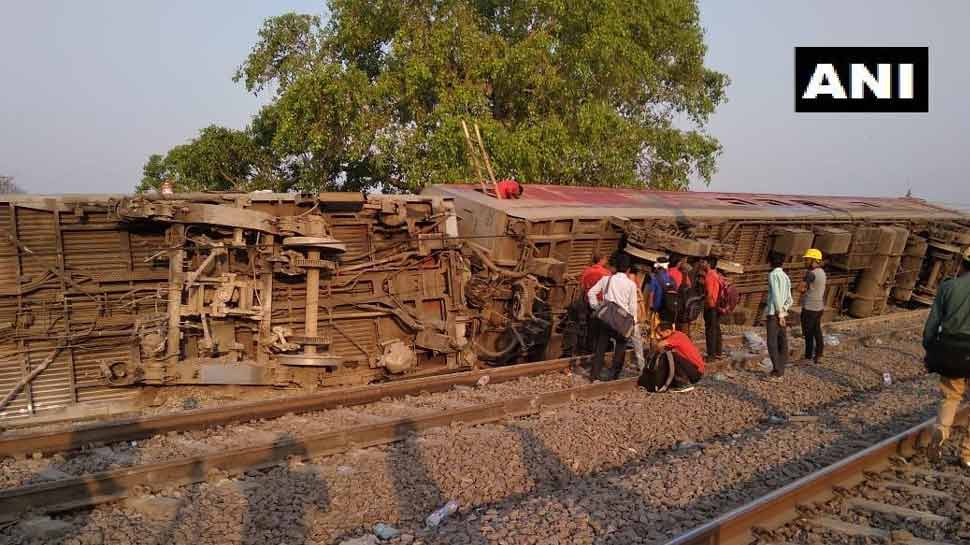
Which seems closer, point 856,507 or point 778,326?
point 856,507

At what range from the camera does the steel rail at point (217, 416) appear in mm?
6277

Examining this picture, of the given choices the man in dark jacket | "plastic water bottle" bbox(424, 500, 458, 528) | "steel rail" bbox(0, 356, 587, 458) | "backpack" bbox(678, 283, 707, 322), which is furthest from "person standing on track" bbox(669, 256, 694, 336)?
"plastic water bottle" bbox(424, 500, 458, 528)

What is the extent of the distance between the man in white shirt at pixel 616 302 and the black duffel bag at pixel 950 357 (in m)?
3.65

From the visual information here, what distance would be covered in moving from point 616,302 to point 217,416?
4901 mm

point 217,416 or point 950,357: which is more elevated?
point 950,357

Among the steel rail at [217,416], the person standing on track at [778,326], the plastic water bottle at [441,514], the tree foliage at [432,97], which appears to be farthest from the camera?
the tree foliage at [432,97]

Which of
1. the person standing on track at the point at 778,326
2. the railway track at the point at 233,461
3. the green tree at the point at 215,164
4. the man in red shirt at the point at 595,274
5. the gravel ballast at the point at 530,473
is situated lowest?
the gravel ballast at the point at 530,473

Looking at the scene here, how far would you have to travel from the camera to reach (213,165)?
20.2m

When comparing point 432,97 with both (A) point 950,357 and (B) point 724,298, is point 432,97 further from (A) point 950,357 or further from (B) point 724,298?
(A) point 950,357

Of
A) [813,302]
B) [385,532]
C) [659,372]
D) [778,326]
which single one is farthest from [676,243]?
[385,532]

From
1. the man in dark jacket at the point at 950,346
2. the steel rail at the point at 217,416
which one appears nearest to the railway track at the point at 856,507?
the man in dark jacket at the point at 950,346

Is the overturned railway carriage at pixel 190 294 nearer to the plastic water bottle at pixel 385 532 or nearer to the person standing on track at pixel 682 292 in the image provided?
the person standing on track at pixel 682 292

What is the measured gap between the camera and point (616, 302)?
30.5 ft

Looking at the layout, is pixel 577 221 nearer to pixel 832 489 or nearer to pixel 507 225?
pixel 507 225
